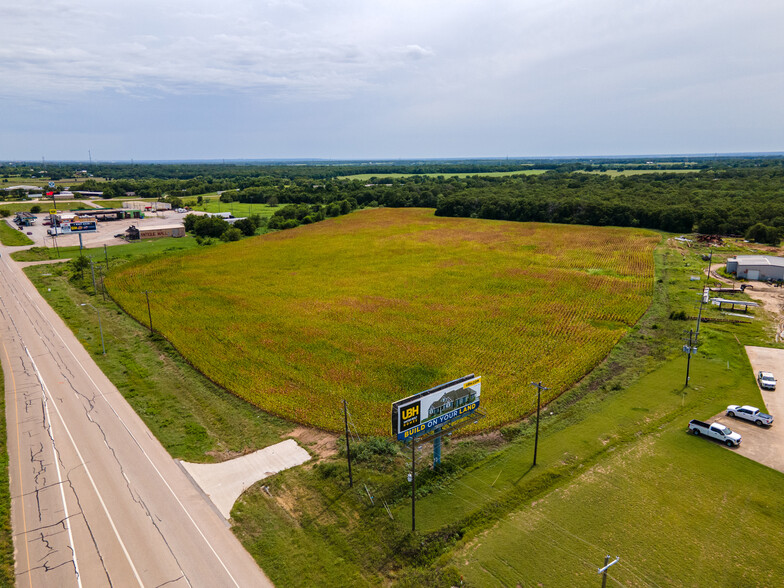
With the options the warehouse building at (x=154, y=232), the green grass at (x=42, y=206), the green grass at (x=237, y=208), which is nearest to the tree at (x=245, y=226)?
the warehouse building at (x=154, y=232)

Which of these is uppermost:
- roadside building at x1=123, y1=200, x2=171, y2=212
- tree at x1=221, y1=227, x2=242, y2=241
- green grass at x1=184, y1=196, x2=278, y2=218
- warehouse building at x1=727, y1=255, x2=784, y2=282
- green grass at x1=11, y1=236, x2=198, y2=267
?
roadside building at x1=123, y1=200, x2=171, y2=212

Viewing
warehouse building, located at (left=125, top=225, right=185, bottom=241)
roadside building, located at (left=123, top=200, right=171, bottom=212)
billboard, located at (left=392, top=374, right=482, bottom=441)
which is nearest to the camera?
billboard, located at (left=392, top=374, right=482, bottom=441)

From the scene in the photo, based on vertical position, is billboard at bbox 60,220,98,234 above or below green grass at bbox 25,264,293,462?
above

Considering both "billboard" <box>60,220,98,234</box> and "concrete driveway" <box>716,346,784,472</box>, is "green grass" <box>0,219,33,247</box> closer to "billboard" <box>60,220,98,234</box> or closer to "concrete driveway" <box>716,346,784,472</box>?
"billboard" <box>60,220,98,234</box>

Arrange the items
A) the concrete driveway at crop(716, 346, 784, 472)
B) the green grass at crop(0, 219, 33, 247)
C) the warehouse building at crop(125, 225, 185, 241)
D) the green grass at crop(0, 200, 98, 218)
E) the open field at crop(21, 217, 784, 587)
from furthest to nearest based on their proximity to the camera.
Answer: the green grass at crop(0, 200, 98, 218) < the warehouse building at crop(125, 225, 185, 241) < the green grass at crop(0, 219, 33, 247) < the concrete driveway at crop(716, 346, 784, 472) < the open field at crop(21, 217, 784, 587)

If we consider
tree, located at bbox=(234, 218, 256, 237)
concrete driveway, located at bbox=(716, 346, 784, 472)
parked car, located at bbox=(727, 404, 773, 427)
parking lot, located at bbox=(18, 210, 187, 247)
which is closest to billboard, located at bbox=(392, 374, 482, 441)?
concrete driveway, located at bbox=(716, 346, 784, 472)

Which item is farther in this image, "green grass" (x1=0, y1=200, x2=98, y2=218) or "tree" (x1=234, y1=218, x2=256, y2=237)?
"green grass" (x1=0, y1=200, x2=98, y2=218)

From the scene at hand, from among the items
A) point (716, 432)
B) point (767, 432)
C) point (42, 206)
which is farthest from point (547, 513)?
point (42, 206)

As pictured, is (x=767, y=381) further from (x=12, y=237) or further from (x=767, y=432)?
(x=12, y=237)
